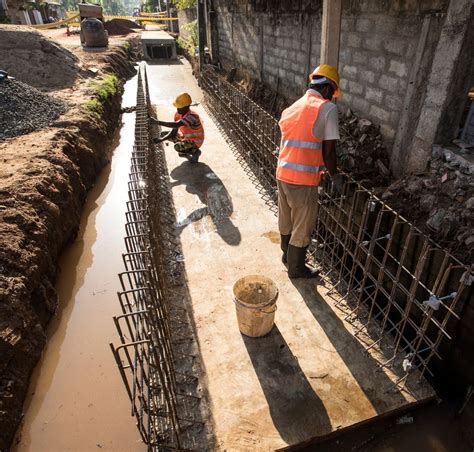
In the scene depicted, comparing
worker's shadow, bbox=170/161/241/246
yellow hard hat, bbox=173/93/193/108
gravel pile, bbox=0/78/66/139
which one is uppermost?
yellow hard hat, bbox=173/93/193/108

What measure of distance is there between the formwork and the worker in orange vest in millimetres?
429

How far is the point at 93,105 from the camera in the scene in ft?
31.4

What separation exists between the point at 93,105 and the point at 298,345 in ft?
29.5

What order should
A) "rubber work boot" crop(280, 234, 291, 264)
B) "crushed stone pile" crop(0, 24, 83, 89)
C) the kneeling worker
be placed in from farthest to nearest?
"crushed stone pile" crop(0, 24, 83, 89)
the kneeling worker
"rubber work boot" crop(280, 234, 291, 264)

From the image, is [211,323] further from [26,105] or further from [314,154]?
[26,105]

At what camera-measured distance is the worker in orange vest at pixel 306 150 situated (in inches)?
121

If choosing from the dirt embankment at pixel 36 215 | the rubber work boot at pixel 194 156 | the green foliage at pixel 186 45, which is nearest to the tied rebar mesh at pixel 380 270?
the rubber work boot at pixel 194 156

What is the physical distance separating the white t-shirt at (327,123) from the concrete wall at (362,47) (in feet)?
7.71

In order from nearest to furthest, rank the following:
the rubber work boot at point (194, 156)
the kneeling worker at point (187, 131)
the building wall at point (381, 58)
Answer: the building wall at point (381, 58), the kneeling worker at point (187, 131), the rubber work boot at point (194, 156)

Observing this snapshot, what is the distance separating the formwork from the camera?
240cm

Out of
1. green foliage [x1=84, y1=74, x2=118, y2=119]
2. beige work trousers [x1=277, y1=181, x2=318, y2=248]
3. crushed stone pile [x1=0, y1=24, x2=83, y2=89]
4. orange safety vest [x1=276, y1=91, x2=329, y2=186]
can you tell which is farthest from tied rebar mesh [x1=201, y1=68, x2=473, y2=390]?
crushed stone pile [x1=0, y1=24, x2=83, y2=89]

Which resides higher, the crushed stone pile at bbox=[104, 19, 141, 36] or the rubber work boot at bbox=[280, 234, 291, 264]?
the crushed stone pile at bbox=[104, 19, 141, 36]

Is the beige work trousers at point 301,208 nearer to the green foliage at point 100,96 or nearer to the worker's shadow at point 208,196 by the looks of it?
the worker's shadow at point 208,196

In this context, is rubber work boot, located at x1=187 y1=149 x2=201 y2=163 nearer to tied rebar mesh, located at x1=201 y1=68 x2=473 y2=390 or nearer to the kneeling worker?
the kneeling worker
